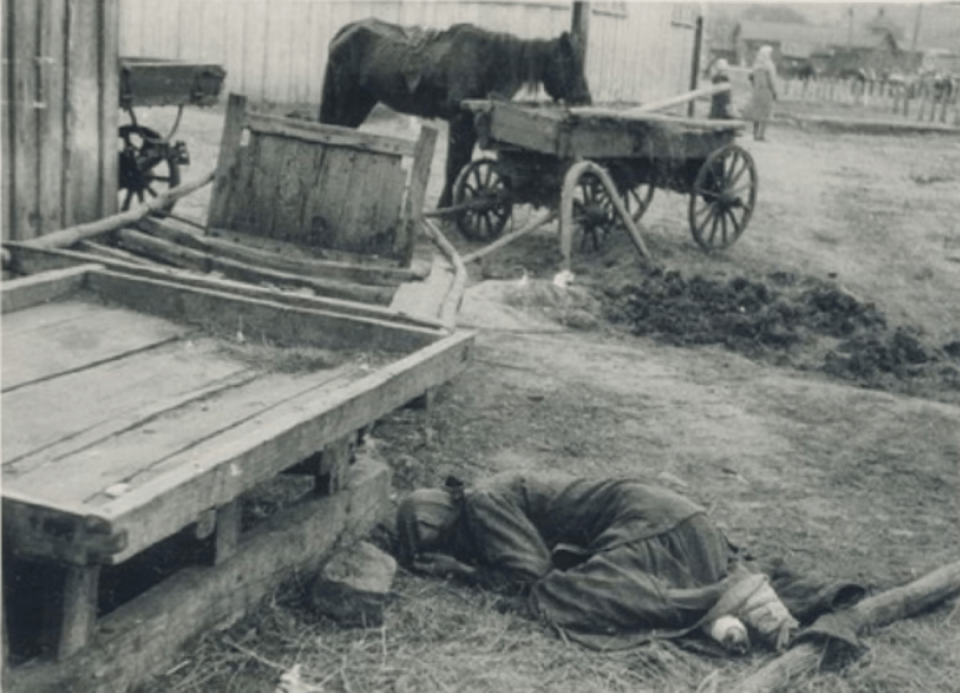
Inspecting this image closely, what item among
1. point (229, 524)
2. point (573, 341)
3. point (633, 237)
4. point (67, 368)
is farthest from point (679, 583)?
point (633, 237)

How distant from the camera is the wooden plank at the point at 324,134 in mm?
7602

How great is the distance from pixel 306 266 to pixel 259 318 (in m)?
1.57

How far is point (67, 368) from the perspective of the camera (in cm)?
491

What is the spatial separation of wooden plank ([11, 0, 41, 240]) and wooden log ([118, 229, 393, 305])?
0.63 metres

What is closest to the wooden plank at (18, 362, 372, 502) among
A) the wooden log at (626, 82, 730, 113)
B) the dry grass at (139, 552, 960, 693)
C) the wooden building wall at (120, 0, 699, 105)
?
the dry grass at (139, 552, 960, 693)

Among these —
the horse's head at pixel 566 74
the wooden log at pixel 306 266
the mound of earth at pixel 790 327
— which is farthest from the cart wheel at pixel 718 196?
the wooden log at pixel 306 266

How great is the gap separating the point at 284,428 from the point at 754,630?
6.32 feet

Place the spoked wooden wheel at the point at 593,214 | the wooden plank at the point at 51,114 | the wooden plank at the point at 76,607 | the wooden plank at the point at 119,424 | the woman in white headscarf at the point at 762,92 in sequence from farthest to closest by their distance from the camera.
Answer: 1. the woman in white headscarf at the point at 762,92
2. the spoked wooden wheel at the point at 593,214
3. the wooden plank at the point at 51,114
4. the wooden plank at the point at 119,424
5. the wooden plank at the point at 76,607

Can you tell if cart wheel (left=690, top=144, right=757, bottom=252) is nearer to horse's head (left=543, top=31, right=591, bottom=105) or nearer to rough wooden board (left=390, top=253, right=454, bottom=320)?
horse's head (left=543, top=31, right=591, bottom=105)

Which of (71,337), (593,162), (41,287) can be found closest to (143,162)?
(593,162)

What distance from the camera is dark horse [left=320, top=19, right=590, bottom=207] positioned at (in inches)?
500

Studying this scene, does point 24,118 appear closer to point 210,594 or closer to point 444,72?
point 210,594

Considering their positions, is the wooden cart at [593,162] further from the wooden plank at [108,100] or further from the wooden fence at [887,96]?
the wooden fence at [887,96]

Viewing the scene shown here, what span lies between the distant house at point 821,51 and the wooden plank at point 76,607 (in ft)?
147
